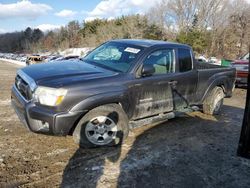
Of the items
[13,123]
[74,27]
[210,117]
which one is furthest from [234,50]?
[74,27]

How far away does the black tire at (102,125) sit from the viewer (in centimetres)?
440

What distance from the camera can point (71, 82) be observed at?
4184 mm

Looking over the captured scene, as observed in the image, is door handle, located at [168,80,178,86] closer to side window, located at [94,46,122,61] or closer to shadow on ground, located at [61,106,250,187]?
shadow on ground, located at [61,106,250,187]

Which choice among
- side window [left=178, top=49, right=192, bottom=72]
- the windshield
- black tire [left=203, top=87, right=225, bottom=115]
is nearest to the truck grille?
the windshield

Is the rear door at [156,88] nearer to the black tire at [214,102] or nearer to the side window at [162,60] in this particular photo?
the side window at [162,60]

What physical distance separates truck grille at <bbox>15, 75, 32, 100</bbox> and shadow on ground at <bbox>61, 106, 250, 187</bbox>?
1163 mm

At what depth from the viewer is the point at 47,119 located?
13.3 feet

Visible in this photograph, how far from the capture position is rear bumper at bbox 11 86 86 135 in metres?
4.07

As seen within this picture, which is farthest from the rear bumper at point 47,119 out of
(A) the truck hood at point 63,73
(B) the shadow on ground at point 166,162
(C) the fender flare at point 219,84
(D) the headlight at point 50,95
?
(C) the fender flare at point 219,84

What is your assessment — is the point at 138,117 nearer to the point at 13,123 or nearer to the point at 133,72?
the point at 133,72

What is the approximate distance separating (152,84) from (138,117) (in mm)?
636

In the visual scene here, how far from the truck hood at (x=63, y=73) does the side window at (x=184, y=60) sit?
5.63ft

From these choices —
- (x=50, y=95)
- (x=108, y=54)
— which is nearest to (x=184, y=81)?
(x=108, y=54)

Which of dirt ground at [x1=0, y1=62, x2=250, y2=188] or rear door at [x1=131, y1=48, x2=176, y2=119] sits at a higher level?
rear door at [x1=131, y1=48, x2=176, y2=119]
